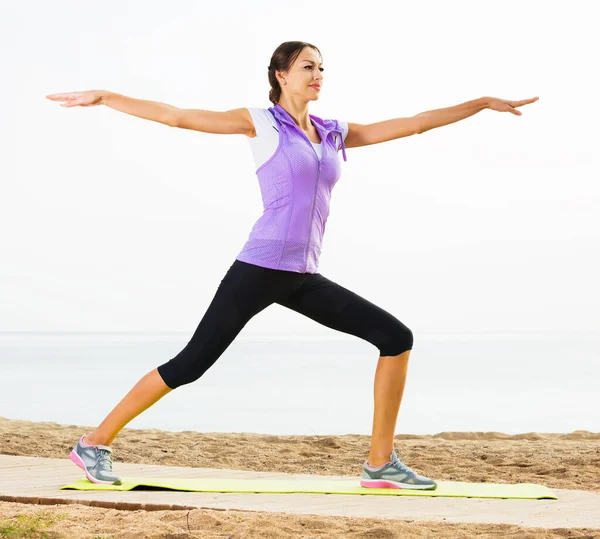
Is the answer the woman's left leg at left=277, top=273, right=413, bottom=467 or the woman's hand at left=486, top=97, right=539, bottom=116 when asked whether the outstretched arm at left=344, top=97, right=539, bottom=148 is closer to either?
the woman's hand at left=486, top=97, right=539, bottom=116

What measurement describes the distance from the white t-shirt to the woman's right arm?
0.04 metres

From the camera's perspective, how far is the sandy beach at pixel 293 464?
125 inches

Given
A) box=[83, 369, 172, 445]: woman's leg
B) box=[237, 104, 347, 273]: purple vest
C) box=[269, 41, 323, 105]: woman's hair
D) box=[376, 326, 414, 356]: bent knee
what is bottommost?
box=[83, 369, 172, 445]: woman's leg

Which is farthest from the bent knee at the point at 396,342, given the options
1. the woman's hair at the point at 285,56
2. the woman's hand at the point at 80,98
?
the woman's hand at the point at 80,98

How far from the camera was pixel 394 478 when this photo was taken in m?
4.02

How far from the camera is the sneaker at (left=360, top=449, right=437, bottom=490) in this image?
4.02 m

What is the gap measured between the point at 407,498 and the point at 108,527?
126cm

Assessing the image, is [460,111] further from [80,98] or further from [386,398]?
[80,98]

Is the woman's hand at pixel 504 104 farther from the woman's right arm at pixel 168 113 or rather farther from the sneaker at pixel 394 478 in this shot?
the sneaker at pixel 394 478

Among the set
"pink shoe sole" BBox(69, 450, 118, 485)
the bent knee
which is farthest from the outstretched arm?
"pink shoe sole" BBox(69, 450, 118, 485)

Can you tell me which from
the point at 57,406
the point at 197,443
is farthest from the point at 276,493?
the point at 57,406

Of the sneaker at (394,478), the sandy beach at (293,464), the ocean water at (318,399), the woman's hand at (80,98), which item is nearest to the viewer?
the sandy beach at (293,464)

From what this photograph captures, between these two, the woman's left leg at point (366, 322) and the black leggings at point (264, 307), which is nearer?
the black leggings at point (264, 307)

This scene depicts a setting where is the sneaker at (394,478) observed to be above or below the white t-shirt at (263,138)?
below
